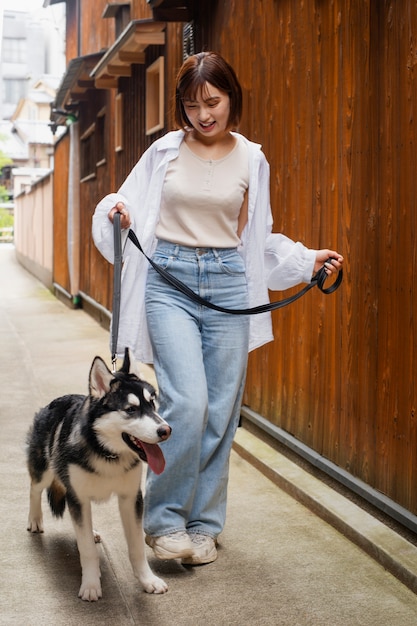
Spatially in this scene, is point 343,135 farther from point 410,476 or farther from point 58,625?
point 58,625

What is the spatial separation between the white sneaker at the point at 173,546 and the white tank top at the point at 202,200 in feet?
4.32

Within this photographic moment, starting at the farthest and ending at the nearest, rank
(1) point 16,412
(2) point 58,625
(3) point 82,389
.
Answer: (3) point 82,389 < (1) point 16,412 < (2) point 58,625

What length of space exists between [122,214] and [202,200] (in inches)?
14.4

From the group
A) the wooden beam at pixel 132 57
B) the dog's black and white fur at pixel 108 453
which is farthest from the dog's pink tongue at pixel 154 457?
the wooden beam at pixel 132 57

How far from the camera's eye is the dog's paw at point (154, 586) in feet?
13.2

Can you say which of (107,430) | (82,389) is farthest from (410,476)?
(82,389)

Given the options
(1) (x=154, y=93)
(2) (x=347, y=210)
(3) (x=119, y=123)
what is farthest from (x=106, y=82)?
(2) (x=347, y=210)

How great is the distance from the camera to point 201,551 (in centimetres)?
436

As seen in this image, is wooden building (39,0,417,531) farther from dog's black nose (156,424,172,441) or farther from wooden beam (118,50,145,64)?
wooden beam (118,50,145,64)

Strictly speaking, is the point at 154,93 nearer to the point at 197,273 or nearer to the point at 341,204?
the point at 341,204

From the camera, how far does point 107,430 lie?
12.5ft

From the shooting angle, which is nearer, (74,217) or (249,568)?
(249,568)

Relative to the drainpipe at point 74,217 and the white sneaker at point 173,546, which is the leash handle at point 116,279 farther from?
the drainpipe at point 74,217

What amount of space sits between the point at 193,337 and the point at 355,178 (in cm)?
137
